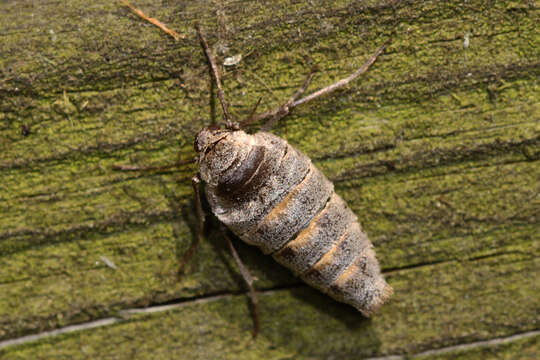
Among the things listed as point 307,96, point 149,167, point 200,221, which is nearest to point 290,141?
point 307,96

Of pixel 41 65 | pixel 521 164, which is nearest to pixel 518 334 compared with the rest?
pixel 521 164

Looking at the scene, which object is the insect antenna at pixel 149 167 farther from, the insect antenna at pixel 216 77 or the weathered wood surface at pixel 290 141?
the insect antenna at pixel 216 77

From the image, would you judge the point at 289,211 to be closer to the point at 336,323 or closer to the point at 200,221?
the point at 200,221

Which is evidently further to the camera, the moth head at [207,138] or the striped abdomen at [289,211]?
the moth head at [207,138]

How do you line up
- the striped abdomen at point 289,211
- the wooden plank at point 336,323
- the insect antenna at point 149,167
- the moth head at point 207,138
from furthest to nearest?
the wooden plank at point 336,323 → the insect antenna at point 149,167 → the moth head at point 207,138 → the striped abdomen at point 289,211

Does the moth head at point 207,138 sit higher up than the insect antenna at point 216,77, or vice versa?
the insect antenna at point 216,77

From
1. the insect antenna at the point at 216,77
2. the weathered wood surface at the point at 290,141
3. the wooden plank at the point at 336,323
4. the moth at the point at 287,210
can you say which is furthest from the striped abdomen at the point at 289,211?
the wooden plank at the point at 336,323
